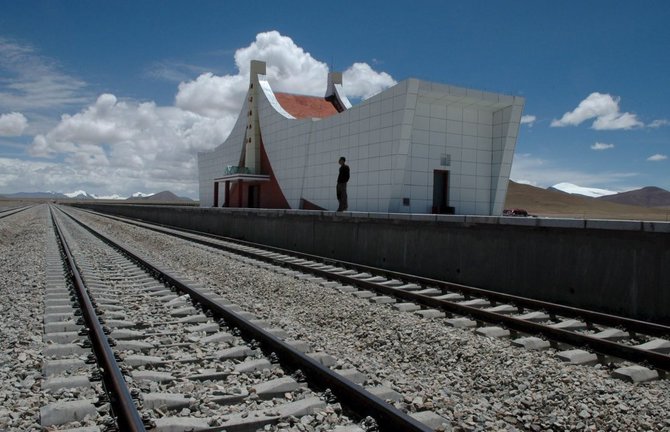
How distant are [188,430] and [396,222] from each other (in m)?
10.3

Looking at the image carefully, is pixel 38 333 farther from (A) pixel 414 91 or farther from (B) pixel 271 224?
(A) pixel 414 91

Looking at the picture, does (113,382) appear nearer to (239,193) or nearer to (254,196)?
(254,196)

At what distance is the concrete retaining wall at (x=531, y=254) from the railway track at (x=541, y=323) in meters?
0.82

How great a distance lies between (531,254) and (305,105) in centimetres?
3943

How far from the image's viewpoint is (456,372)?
528cm

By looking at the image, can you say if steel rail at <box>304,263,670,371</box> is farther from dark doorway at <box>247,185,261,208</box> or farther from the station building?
dark doorway at <box>247,185,261,208</box>

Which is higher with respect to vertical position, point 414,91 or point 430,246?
point 414,91

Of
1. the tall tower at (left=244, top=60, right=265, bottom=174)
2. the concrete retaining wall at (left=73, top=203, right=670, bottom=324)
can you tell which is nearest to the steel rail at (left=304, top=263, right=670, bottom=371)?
the concrete retaining wall at (left=73, top=203, right=670, bottom=324)

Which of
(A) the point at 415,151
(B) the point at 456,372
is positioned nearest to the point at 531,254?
(B) the point at 456,372

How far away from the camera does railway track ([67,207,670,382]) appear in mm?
5668

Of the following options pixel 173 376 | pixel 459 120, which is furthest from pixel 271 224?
pixel 173 376

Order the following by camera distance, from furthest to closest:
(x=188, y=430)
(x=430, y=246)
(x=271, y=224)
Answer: (x=271, y=224) < (x=430, y=246) < (x=188, y=430)

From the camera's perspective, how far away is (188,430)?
3689 mm

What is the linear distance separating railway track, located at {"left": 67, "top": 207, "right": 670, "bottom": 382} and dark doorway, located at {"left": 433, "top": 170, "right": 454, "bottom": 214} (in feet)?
54.7
